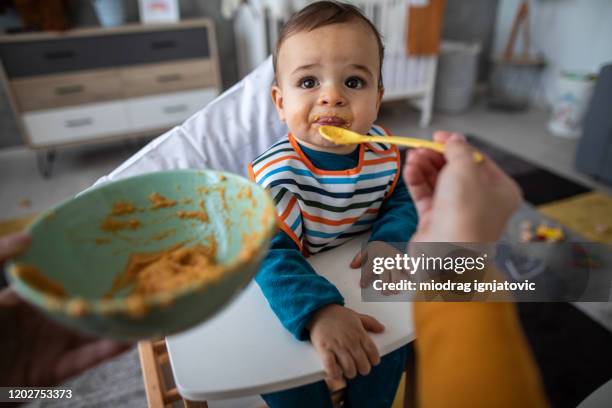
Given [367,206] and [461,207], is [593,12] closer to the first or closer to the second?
[367,206]

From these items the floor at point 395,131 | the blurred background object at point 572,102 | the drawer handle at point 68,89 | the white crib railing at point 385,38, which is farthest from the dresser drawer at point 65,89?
the blurred background object at point 572,102

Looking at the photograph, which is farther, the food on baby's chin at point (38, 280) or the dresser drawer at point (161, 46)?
the dresser drawer at point (161, 46)

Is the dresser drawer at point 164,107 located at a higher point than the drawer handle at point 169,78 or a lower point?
lower

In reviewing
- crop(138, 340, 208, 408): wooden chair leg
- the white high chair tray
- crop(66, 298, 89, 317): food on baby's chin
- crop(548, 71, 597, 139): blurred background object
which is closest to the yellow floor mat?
crop(548, 71, 597, 139): blurred background object

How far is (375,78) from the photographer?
822 mm

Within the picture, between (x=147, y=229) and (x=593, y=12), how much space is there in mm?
3715

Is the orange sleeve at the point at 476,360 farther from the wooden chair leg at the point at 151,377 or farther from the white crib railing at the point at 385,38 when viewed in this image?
the white crib railing at the point at 385,38

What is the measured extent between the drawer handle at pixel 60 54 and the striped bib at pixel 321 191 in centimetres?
205

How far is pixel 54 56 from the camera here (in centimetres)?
227

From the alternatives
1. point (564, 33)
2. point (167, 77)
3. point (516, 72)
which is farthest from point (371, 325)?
point (516, 72)

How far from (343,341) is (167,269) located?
263mm

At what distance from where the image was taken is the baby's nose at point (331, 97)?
762mm

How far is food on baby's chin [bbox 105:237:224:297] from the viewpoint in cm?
52

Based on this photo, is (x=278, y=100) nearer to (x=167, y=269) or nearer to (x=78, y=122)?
(x=167, y=269)
